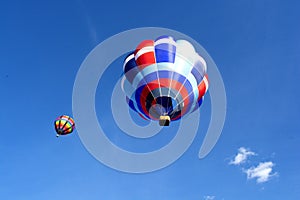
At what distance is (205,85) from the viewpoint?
77.4 feet

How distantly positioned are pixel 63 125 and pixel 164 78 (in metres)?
19.0

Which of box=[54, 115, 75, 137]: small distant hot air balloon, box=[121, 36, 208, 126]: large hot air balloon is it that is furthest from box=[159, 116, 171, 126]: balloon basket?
box=[54, 115, 75, 137]: small distant hot air balloon

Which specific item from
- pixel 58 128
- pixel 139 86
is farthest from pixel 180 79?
pixel 58 128

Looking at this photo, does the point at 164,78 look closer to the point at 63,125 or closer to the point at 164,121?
the point at 164,121

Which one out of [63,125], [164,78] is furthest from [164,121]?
[63,125]

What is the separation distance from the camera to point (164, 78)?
21.6 metres

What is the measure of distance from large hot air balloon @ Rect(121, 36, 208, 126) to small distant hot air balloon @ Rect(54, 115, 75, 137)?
16038 mm

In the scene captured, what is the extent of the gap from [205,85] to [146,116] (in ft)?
15.5

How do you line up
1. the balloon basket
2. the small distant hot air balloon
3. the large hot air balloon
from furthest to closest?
the small distant hot air balloon < the large hot air balloon < the balloon basket

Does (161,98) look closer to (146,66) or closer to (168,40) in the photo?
(146,66)

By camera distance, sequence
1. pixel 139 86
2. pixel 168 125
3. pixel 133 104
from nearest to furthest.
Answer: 1. pixel 168 125
2. pixel 139 86
3. pixel 133 104

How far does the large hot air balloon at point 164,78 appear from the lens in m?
21.5

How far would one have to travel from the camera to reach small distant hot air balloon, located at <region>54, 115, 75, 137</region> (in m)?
36.7

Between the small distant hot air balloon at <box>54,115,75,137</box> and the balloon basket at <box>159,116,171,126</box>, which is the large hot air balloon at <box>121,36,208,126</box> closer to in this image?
the balloon basket at <box>159,116,171,126</box>
